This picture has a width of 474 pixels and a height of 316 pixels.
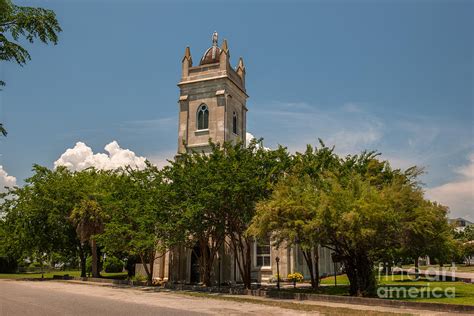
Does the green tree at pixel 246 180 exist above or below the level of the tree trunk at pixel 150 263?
above

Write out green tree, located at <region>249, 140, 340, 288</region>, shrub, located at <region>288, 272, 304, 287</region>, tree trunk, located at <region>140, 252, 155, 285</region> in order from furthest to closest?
shrub, located at <region>288, 272, 304, 287</region> < tree trunk, located at <region>140, 252, 155, 285</region> < green tree, located at <region>249, 140, 340, 288</region>

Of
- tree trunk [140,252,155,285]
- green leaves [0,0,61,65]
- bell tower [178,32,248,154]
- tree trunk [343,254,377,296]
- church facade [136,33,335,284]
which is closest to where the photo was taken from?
green leaves [0,0,61,65]

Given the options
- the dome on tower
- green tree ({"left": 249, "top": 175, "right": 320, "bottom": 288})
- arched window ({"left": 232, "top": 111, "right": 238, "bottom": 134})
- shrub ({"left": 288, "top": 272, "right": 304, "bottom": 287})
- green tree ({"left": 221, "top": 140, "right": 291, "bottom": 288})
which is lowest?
shrub ({"left": 288, "top": 272, "right": 304, "bottom": 287})

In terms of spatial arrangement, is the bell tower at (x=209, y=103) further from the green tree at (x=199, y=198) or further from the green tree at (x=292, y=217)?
the green tree at (x=292, y=217)

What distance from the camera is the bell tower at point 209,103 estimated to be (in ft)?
124

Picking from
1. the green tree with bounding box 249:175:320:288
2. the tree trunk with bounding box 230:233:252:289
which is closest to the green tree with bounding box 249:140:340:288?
the green tree with bounding box 249:175:320:288

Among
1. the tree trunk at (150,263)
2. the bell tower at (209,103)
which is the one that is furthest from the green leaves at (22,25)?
the bell tower at (209,103)

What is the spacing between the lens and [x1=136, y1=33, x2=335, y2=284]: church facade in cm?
3431

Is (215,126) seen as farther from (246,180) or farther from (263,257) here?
(246,180)

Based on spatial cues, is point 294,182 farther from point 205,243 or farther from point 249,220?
point 205,243

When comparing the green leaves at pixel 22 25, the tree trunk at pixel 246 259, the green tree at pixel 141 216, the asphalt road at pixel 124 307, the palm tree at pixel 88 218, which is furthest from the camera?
the palm tree at pixel 88 218

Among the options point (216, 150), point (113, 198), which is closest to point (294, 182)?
point (216, 150)

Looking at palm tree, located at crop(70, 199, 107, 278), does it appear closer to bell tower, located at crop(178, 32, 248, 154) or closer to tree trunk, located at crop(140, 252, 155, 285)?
tree trunk, located at crop(140, 252, 155, 285)

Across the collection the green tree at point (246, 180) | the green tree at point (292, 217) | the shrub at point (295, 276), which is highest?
the green tree at point (246, 180)
